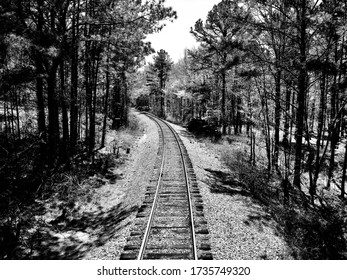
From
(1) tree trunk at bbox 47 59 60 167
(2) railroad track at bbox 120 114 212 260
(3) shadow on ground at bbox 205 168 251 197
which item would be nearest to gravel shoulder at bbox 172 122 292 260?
(3) shadow on ground at bbox 205 168 251 197

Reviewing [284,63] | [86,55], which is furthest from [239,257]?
[86,55]

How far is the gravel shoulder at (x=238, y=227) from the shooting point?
676cm

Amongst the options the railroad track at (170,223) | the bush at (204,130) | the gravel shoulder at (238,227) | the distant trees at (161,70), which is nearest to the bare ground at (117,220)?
the gravel shoulder at (238,227)

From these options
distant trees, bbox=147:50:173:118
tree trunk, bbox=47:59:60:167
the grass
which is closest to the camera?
the grass

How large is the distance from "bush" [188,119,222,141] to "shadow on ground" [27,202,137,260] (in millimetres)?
17188

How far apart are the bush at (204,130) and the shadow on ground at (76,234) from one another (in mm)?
17188

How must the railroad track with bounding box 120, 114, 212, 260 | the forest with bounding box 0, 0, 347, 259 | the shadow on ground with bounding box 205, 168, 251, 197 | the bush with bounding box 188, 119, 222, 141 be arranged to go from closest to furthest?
the railroad track with bounding box 120, 114, 212, 260, the forest with bounding box 0, 0, 347, 259, the shadow on ground with bounding box 205, 168, 251, 197, the bush with bounding box 188, 119, 222, 141

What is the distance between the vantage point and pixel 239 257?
658cm

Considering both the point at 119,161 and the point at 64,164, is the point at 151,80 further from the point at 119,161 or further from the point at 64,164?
the point at 64,164

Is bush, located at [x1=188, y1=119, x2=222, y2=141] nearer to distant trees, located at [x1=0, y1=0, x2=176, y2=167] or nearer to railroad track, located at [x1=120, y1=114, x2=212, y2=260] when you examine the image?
railroad track, located at [x1=120, y1=114, x2=212, y2=260]

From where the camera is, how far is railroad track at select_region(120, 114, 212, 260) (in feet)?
21.9

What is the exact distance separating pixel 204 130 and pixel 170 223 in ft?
67.3

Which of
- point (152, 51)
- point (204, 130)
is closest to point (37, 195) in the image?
point (152, 51)

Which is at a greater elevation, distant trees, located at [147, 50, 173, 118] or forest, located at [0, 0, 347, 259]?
distant trees, located at [147, 50, 173, 118]
